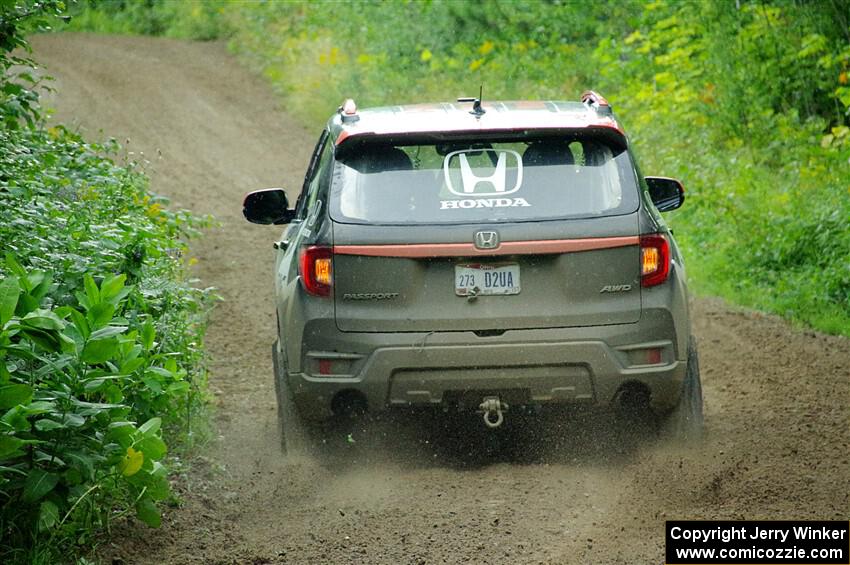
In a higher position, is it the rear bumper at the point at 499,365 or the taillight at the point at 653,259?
the taillight at the point at 653,259

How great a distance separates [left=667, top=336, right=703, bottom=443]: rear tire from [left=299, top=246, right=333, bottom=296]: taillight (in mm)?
1935

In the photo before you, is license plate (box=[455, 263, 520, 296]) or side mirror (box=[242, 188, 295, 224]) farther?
side mirror (box=[242, 188, 295, 224])

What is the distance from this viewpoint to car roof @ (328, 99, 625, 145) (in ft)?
21.2

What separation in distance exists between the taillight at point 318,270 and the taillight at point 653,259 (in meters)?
1.52

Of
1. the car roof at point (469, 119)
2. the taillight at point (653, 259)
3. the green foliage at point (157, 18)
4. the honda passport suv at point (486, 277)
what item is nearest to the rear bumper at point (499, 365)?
the honda passport suv at point (486, 277)

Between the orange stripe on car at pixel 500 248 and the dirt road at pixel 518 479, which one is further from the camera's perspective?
the orange stripe on car at pixel 500 248

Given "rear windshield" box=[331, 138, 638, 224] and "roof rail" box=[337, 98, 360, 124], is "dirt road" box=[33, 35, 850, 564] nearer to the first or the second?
"rear windshield" box=[331, 138, 638, 224]

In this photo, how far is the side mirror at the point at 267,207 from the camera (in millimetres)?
7703

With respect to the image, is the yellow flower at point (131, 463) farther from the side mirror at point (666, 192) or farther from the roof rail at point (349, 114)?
the side mirror at point (666, 192)

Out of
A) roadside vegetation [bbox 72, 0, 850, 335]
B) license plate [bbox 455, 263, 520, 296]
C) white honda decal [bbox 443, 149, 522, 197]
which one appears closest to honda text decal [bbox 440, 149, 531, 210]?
white honda decal [bbox 443, 149, 522, 197]

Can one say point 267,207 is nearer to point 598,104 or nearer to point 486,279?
point 486,279

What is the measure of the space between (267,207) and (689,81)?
11981 millimetres

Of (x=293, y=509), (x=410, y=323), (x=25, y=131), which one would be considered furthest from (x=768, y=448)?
(x=25, y=131)

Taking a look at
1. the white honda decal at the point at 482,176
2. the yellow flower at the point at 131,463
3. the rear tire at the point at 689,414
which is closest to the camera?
the yellow flower at the point at 131,463
